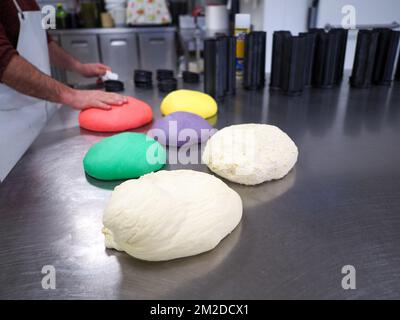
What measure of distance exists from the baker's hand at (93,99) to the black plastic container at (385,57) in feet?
3.87

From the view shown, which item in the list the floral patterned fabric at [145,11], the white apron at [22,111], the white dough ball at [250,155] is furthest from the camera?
the floral patterned fabric at [145,11]

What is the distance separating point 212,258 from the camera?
0.63 metres

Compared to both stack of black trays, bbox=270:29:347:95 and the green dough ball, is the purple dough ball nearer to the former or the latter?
the green dough ball

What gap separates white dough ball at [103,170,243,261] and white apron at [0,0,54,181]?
2.85 ft

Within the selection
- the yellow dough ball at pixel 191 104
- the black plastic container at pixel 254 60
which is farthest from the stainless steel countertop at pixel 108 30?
the yellow dough ball at pixel 191 104

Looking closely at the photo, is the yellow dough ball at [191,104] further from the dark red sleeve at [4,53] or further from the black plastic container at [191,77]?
the dark red sleeve at [4,53]

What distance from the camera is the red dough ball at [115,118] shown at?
1177mm

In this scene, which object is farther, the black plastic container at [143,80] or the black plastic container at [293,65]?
the black plastic container at [143,80]

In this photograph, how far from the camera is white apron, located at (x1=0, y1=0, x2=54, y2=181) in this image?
1323mm

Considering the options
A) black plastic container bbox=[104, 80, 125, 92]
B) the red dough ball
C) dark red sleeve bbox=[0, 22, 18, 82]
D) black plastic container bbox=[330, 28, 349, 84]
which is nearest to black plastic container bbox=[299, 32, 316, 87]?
black plastic container bbox=[330, 28, 349, 84]

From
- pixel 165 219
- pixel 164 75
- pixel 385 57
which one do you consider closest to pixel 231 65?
pixel 164 75

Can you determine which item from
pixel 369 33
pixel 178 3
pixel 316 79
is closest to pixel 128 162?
pixel 316 79

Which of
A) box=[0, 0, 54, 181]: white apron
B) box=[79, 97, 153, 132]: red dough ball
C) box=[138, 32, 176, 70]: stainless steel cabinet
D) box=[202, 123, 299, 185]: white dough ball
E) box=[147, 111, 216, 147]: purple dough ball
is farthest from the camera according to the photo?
box=[138, 32, 176, 70]: stainless steel cabinet
